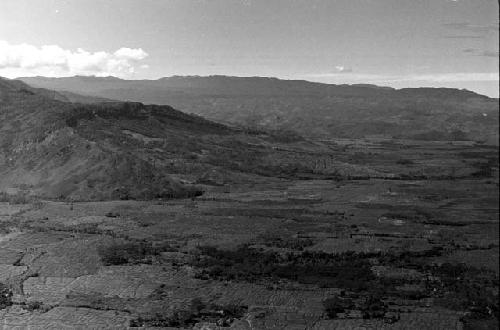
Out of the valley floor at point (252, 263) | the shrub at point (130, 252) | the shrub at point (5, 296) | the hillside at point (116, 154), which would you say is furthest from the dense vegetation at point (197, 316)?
the hillside at point (116, 154)

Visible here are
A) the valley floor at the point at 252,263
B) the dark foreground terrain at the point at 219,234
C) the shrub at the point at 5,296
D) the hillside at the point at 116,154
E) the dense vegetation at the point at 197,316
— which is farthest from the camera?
the hillside at the point at 116,154

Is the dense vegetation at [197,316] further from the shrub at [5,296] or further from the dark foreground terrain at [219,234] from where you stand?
the shrub at [5,296]

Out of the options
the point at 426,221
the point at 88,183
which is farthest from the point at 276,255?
the point at 88,183

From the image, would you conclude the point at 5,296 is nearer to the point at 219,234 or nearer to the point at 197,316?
the point at 197,316

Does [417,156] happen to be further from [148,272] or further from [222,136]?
[148,272]

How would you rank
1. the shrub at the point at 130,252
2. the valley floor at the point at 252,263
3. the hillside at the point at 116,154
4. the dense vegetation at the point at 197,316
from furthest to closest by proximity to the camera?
the hillside at the point at 116,154 → the shrub at the point at 130,252 → the valley floor at the point at 252,263 → the dense vegetation at the point at 197,316

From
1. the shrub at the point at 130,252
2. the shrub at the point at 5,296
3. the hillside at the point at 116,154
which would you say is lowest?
the shrub at the point at 5,296

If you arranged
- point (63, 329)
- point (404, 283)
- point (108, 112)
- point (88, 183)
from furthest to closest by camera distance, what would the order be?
point (108, 112) → point (88, 183) → point (404, 283) → point (63, 329)
